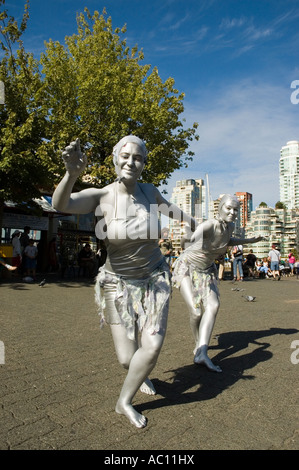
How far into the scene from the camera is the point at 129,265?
10.2 feet

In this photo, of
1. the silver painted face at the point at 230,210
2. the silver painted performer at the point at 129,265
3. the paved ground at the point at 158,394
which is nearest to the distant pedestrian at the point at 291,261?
the paved ground at the point at 158,394

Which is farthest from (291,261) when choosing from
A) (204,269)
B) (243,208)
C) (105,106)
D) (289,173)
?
(289,173)

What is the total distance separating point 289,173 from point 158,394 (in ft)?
287

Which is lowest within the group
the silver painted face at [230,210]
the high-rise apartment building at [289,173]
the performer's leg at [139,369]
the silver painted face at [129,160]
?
the performer's leg at [139,369]

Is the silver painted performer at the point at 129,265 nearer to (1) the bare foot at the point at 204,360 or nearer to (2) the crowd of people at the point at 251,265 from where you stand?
(1) the bare foot at the point at 204,360

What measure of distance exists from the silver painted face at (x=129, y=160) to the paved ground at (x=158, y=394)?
6.25 feet

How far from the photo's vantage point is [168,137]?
18984mm

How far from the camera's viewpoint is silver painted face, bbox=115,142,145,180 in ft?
10.00

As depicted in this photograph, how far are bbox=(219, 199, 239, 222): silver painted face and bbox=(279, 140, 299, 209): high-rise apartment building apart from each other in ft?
210

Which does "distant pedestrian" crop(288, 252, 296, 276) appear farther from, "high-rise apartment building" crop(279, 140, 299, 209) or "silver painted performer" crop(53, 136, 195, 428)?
"high-rise apartment building" crop(279, 140, 299, 209)

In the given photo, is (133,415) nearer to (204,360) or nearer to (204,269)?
(204,360)

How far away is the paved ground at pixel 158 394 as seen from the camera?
2.63m

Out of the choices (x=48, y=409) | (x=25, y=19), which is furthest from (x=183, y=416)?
(x=25, y=19)

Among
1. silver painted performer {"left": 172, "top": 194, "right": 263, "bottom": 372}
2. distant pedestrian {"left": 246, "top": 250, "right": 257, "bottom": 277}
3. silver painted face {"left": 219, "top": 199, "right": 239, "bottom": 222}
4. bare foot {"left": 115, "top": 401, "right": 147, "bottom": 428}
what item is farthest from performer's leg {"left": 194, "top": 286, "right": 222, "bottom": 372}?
distant pedestrian {"left": 246, "top": 250, "right": 257, "bottom": 277}
